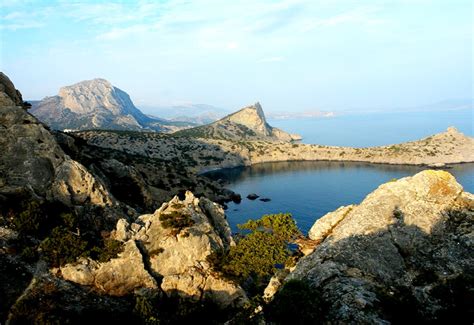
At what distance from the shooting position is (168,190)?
403ft

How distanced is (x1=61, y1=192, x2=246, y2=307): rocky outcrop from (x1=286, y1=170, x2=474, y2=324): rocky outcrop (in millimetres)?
17178

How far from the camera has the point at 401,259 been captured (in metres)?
31.2

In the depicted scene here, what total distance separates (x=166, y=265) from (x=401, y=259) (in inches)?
1142

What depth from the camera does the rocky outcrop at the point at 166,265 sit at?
42812mm

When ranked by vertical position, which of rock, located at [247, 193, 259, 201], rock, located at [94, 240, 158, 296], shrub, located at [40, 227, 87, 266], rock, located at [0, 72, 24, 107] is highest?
rock, located at [0, 72, 24, 107]

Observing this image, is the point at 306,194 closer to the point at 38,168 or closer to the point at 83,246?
the point at 38,168

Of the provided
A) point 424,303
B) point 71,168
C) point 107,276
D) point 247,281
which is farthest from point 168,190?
point 424,303

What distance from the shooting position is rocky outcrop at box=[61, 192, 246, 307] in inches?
1686

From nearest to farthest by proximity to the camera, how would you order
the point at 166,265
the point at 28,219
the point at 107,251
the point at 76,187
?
1. the point at 107,251
2. the point at 28,219
3. the point at 166,265
4. the point at 76,187

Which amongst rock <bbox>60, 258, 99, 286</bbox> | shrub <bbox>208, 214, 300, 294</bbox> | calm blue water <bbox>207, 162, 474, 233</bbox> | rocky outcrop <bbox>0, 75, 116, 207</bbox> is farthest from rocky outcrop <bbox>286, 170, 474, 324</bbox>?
calm blue water <bbox>207, 162, 474, 233</bbox>

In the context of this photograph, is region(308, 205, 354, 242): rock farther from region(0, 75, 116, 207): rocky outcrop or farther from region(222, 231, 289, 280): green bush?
region(0, 75, 116, 207): rocky outcrop

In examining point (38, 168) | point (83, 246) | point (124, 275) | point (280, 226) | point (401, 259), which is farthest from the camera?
point (38, 168)

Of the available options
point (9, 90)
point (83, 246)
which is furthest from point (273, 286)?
point (9, 90)

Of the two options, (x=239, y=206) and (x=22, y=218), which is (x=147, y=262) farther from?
(x=239, y=206)
